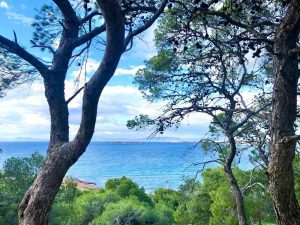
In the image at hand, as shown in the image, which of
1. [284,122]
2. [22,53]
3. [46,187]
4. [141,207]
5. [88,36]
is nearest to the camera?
[284,122]

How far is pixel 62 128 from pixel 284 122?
1.97m

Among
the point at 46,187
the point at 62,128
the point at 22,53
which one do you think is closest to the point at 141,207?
the point at 62,128

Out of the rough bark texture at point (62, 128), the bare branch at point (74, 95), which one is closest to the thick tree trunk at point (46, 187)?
the rough bark texture at point (62, 128)

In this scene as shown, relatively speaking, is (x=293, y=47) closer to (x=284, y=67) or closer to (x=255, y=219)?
(x=284, y=67)

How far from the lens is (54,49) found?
3.97 meters

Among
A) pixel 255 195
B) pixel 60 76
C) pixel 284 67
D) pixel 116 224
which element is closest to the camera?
pixel 284 67

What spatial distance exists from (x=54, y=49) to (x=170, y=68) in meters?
2.18

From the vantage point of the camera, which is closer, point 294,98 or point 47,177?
point 294,98

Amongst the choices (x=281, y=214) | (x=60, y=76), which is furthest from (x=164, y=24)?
(x=281, y=214)

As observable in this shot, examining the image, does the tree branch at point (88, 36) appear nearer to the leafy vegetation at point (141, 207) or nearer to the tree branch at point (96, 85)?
the tree branch at point (96, 85)

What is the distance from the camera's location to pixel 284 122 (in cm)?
247

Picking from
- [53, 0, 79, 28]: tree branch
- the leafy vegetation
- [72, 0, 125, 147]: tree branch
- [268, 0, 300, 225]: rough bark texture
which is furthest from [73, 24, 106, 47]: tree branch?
the leafy vegetation

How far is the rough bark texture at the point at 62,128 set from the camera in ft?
10.4

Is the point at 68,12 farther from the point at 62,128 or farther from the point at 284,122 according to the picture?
the point at 284,122
